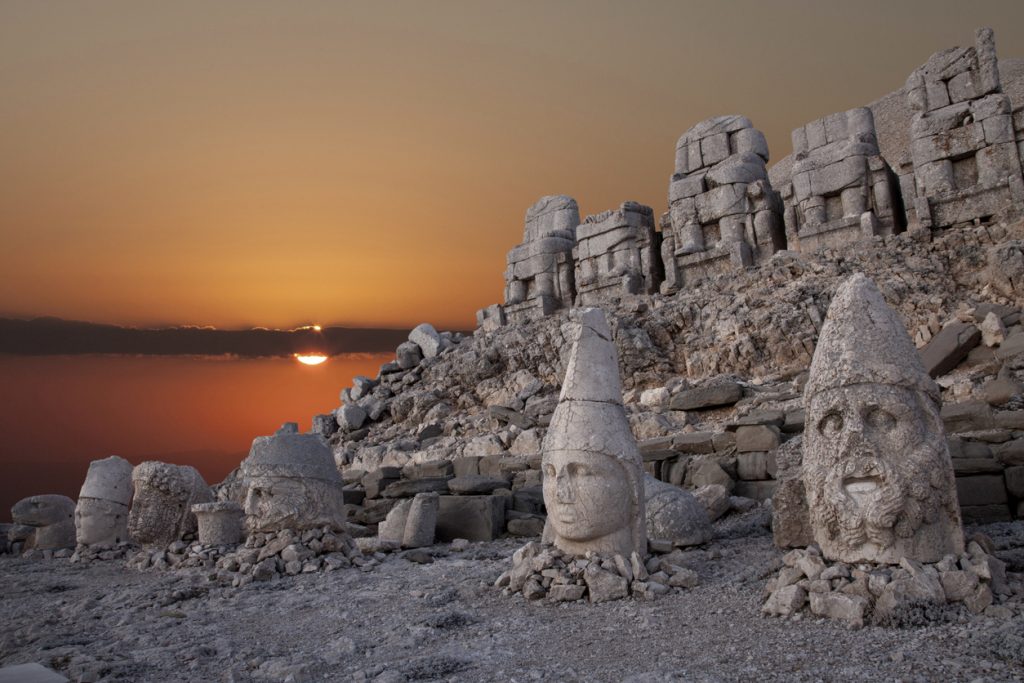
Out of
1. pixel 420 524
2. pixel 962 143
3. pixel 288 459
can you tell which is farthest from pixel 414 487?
pixel 962 143

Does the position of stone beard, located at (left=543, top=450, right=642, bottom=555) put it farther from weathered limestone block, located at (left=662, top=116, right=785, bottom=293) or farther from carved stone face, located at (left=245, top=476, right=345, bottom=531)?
weathered limestone block, located at (left=662, top=116, right=785, bottom=293)

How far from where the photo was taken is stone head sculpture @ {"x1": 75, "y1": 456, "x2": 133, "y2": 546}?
10875 mm

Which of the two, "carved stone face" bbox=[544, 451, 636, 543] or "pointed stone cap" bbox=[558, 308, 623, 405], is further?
"pointed stone cap" bbox=[558, 308, 623, 405]

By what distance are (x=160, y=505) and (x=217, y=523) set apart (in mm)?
1351

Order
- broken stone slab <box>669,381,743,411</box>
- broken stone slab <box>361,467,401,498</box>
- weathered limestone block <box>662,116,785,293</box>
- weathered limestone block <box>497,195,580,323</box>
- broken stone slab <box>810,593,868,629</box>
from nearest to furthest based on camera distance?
broken stone slab <box>810,593,868,629</box>, broken stone slab <box>669,381,743,411</box>, broken stone slab <box>361,467,401,498</box>, weathered limestone block <box>662,116,785,293</box>, weathered limestone block <box>497,195,580,323</box>

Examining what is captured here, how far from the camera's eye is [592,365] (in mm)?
6551

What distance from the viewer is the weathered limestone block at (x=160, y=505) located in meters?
10.1

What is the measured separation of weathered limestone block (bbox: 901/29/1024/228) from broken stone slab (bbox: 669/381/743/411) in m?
5.64

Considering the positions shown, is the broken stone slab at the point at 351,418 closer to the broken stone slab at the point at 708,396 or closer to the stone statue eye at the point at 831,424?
the broken stone slab at the point at 708,396

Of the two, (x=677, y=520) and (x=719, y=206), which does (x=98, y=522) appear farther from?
(x=719, y=206)

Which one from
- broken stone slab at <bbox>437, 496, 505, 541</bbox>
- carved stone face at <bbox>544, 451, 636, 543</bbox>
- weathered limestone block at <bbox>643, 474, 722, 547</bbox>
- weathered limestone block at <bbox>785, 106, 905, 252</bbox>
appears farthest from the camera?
Result: weathered limestone block at <bbox>785, 106, 905, 252</bbox>

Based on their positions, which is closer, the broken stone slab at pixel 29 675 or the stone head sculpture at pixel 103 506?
the broken stone slab at pixel 29 675

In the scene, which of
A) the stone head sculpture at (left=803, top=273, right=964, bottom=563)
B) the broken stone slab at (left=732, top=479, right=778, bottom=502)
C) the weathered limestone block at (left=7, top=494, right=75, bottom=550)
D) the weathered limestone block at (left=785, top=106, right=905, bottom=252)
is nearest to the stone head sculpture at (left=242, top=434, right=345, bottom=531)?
the broken stone slab at (left=732, top=479, right=778, bottom=502)

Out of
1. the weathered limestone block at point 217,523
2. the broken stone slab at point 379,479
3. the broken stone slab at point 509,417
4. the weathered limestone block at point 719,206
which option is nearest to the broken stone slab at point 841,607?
the weathered limestone block at point 217,523
